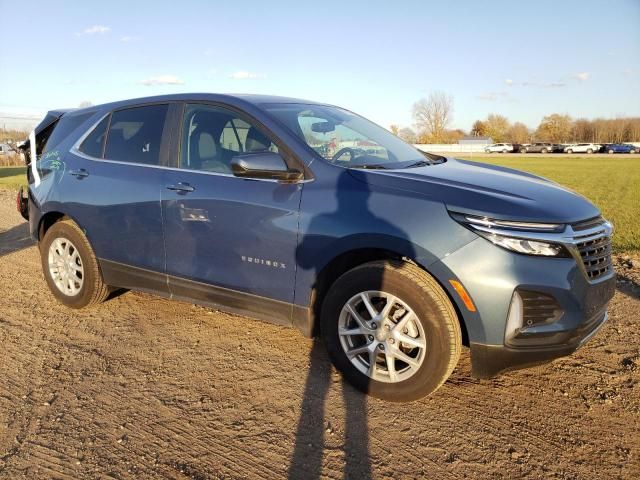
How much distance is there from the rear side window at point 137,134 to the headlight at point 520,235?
8.19 ft

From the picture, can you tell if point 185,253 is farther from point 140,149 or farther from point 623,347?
point 623,347

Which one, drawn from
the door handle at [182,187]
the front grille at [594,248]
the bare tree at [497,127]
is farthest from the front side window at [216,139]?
the bare tree at [497,127]

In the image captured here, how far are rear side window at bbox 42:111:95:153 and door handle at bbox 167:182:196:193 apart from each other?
1510mm

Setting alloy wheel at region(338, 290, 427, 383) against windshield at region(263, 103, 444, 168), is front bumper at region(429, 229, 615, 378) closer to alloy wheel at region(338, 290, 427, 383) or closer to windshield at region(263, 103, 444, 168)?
alloy wheel at region(338, 290, 427, 383)

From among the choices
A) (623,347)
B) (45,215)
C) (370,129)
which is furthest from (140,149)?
(623,347)

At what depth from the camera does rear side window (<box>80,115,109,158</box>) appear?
434 cm

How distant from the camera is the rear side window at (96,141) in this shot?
14.2 feet

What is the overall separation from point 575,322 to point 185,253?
2577 millimetres

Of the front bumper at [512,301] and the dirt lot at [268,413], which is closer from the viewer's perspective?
the dirt lot at [268,413]

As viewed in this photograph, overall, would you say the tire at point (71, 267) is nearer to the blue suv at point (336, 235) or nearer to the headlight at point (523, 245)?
the blue suv at point (336, 235)

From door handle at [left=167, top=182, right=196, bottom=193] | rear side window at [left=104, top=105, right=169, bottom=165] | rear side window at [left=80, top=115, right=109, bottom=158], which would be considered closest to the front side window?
door handle at [left=167, top=182, right=196, bottom=193]

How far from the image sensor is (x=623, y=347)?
3838 mm

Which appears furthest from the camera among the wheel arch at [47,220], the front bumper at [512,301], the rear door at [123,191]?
the wheel arch at [47,220]

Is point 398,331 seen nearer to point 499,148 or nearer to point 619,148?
point 499,148
